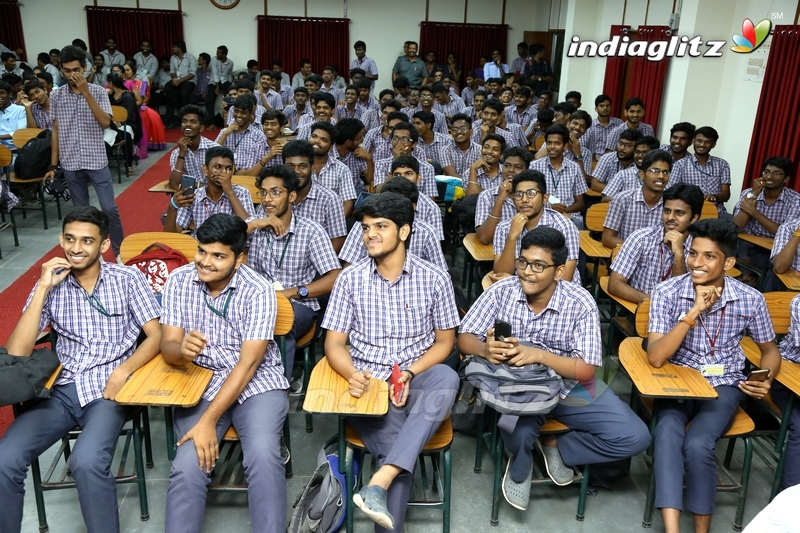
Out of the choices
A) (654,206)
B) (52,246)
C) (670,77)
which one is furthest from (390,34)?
(654,206)

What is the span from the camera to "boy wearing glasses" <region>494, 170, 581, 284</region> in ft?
11.6

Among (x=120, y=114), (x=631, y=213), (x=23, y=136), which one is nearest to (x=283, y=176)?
(x=631, y=213)

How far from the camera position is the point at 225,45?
13.2m

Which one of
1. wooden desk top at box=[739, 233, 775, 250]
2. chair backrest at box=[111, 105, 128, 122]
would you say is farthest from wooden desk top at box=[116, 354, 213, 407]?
chair backrest at box=[111, 105, 128, 122]

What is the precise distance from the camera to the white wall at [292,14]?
42.2 ft

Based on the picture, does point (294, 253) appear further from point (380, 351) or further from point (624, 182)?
point (624, 182)

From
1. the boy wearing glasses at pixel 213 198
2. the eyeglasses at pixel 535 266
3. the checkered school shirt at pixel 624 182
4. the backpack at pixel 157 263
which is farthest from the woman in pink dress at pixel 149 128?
the eyeglasses at pixel 535 266

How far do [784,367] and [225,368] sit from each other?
239 cm

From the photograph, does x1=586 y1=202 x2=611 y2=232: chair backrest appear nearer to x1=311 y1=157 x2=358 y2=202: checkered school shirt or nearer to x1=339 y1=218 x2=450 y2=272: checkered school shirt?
x1=339 y1=218 x2=450 y2=272: checkered school shirt

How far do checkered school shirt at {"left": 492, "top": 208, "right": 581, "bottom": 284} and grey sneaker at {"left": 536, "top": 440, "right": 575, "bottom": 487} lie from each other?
101 cm

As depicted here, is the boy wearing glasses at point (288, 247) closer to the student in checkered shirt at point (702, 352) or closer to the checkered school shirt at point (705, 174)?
the student in checkered shirt at point (702, 352)

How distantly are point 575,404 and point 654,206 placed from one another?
2.06 m

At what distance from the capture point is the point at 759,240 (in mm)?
4680

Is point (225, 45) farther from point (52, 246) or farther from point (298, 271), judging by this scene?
point (298, 271)
